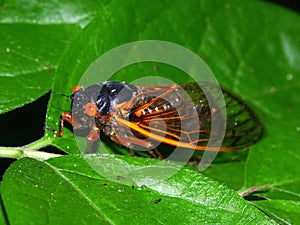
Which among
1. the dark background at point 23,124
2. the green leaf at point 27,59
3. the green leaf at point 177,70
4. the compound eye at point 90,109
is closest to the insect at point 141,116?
the compound eye at point 90,109

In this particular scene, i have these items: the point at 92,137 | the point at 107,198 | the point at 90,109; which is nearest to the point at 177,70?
the point at 90,109

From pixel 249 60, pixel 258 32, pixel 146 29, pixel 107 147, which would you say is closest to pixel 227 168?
pixel 107 147

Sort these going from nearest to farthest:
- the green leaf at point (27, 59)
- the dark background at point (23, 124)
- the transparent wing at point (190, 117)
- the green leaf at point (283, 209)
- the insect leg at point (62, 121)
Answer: the green leaf at point (283, 209), the insect leg at point (62, 121), the green leaf at point (27, 59), the transparent wing at point (190, 117), the dark background at point (23, 124)

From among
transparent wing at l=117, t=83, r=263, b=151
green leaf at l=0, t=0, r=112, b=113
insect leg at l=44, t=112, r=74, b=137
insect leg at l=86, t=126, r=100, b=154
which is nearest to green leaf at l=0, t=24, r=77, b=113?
green leaf at l=0, t=0, r=112, b=113

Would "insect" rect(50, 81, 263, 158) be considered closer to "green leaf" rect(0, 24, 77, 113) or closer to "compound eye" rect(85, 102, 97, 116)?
"compound eye" rect(85, 102, 97, 116)

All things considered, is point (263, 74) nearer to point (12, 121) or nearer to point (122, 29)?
point (122, 29)

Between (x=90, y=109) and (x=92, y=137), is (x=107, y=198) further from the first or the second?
(x=90, y=109)

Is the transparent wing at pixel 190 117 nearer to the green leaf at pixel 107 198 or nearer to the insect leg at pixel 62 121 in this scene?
the insect leg at pixel 62 121
